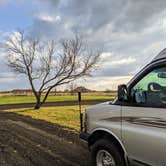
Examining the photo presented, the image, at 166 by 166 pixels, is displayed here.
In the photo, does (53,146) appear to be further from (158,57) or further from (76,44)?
(76,44)

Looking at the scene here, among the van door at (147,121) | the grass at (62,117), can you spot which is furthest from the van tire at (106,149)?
the grass at (62,117)

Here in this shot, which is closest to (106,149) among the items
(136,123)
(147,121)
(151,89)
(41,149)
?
(136,123)

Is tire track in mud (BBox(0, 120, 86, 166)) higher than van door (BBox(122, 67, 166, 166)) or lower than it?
lower

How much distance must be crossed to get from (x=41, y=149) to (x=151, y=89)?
5.16 meters

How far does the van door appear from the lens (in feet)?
19.5

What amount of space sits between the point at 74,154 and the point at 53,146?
4.49ft

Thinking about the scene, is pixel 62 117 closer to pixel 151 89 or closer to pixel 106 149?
pixel 106 149

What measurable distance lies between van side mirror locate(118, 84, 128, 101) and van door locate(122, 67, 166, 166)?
0.10 meters

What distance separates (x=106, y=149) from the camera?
23.9 ft

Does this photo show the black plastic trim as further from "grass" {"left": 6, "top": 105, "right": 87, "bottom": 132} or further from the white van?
"grass" {"left": 6, "top": 105, "right": 87, "bottom": 132}

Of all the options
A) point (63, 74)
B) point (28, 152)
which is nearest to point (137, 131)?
A: point (28, 152)

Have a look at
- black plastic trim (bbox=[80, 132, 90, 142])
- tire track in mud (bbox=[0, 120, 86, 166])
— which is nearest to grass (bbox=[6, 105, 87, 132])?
tire track in mud (bbox=[0, 120, 86, 166])

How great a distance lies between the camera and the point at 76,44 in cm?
3503

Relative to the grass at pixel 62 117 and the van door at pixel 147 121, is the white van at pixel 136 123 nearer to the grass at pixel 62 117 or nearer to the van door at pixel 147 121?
the van door at pixel 147 121
